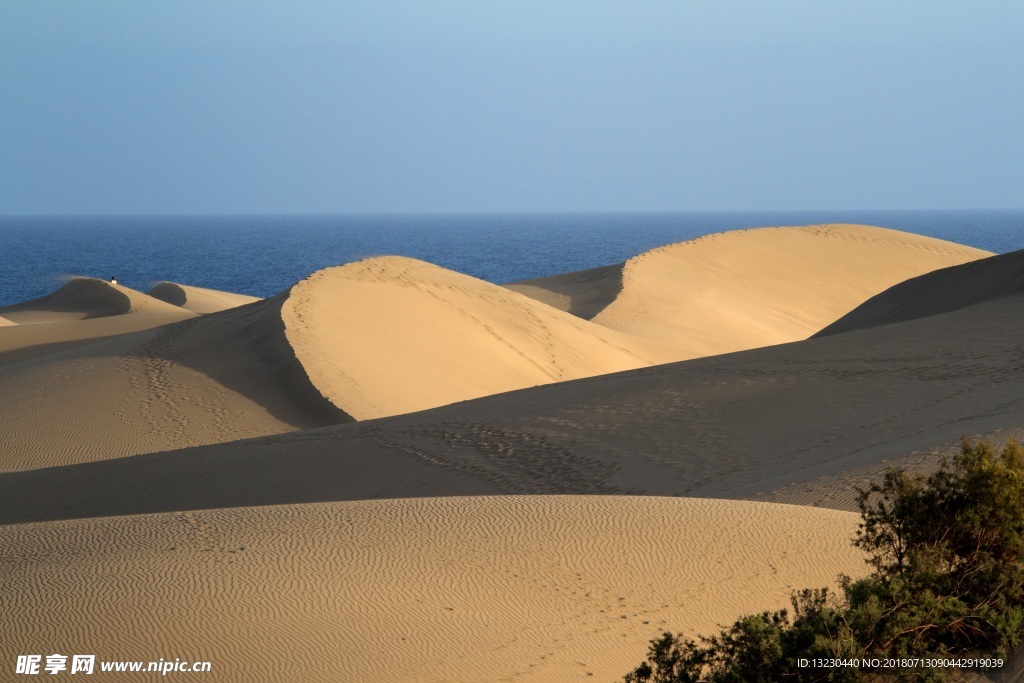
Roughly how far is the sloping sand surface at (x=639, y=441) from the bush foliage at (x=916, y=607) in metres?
2.51

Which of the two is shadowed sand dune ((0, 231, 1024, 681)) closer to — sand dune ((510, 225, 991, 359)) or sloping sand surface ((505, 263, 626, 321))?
sand dune ((510, 225, 991, 359))

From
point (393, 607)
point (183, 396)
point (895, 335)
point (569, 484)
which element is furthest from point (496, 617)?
point (183, 396)

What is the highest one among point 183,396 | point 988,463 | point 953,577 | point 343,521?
point 988,463

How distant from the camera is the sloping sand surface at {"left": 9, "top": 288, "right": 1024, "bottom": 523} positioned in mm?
9477

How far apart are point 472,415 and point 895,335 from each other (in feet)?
20.0

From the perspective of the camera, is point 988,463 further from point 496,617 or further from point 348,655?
point 348,655

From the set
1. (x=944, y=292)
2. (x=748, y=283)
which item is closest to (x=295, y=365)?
(x=944, y=292)

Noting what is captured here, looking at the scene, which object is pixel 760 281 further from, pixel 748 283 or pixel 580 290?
pixel 580 290

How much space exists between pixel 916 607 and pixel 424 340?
624 inches

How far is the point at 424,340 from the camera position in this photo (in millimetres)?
19859

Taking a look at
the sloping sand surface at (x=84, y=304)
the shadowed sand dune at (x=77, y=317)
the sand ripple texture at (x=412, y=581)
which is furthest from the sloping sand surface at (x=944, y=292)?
the sloping sand surface at (x=84, y=304)

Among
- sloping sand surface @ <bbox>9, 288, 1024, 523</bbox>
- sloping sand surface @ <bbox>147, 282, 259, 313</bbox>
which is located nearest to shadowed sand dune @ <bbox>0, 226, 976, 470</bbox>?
sloping sand surface @ <bbox>9, 288, 1024, 523</bbox>

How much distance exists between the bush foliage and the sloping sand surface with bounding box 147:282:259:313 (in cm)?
3158

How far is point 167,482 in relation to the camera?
10594 mm
